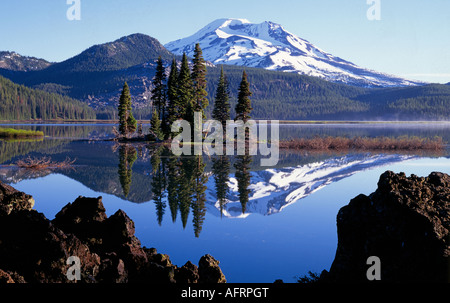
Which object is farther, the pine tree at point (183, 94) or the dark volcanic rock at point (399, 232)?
the pine tree at point (183, 94)

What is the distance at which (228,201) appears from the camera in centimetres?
2066

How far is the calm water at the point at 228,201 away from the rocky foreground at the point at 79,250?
1.68 metres

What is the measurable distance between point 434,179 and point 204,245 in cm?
691

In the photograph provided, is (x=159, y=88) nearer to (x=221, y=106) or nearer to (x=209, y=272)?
(x=221, y=106)

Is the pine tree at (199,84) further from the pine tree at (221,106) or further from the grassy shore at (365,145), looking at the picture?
the grassy shore at (365,145)

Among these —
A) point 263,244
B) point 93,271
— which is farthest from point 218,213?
point 93,271

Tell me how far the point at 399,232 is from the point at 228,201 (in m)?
12.6

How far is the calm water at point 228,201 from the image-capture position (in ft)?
40.9

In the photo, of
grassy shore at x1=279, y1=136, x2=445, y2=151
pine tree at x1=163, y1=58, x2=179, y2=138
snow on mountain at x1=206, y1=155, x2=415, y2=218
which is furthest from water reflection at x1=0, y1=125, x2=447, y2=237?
pine tree at x1=163, y1=58, x2=179, y2=138

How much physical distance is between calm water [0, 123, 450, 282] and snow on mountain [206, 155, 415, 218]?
60 mm

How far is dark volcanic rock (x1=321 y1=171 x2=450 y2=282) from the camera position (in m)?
8.05

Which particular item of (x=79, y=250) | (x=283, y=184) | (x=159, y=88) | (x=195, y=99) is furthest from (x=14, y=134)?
(x=79, y=250)

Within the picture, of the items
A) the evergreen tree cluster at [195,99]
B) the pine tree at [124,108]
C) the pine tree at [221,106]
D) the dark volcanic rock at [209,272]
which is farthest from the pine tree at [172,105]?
the dark volcanic rock at [209,272]

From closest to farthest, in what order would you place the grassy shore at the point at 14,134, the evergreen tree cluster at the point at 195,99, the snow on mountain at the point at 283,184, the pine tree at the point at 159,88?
1. the snow on mountain at the point at 283,184
2. the evergreen tree cluster at the point at 195,99
3. the grassy shore at the point at 14,134
4. the pine tree at the point at 159,88
